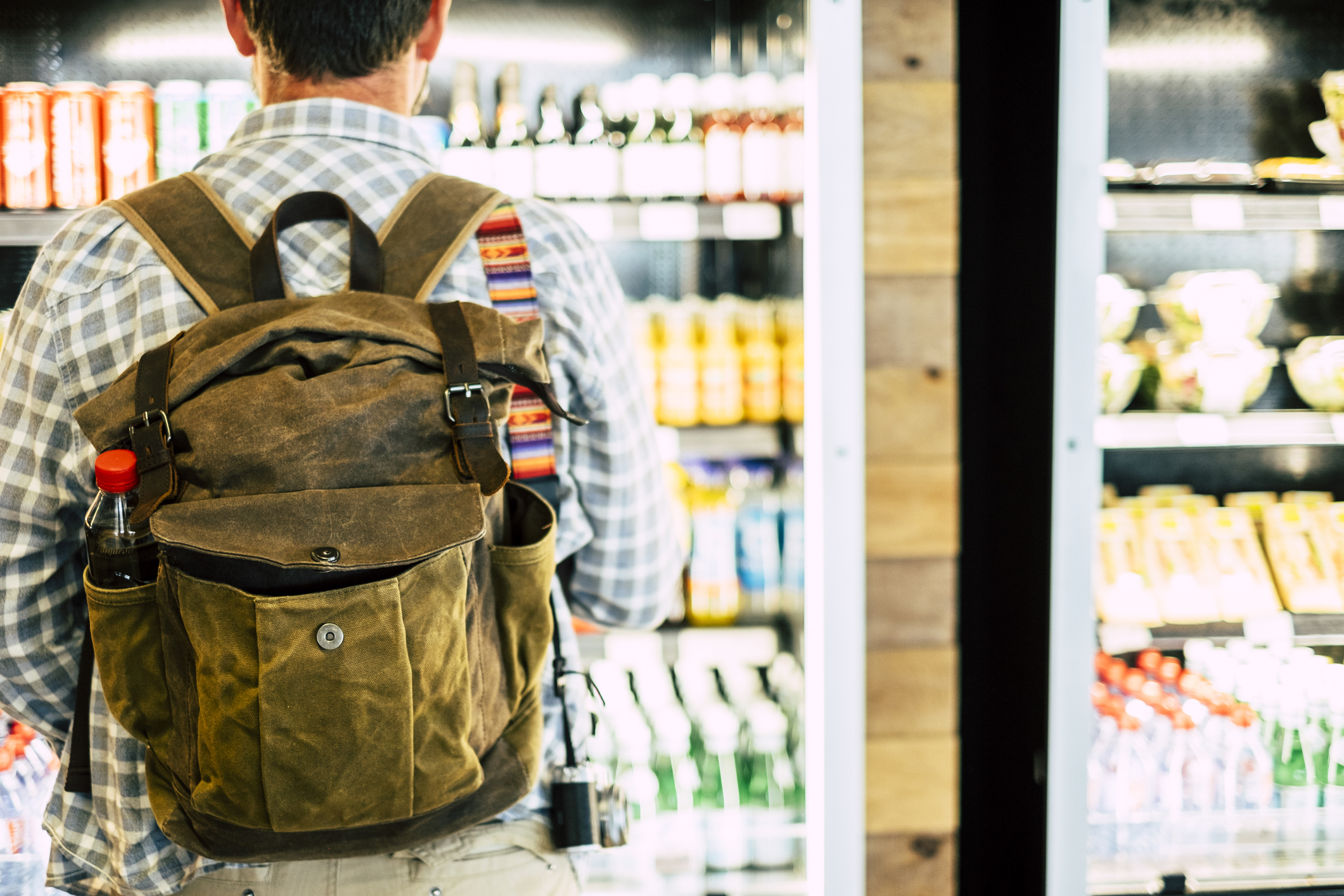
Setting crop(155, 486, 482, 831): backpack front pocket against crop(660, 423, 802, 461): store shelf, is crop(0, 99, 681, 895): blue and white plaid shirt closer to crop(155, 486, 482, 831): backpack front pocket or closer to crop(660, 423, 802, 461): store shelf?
crop(155, 486, 482, 831): backpack front pocket

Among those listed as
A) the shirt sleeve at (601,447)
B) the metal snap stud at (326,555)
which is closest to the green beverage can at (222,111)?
the shirt sleeve at (601,447)

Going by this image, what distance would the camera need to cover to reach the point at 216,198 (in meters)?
0.90

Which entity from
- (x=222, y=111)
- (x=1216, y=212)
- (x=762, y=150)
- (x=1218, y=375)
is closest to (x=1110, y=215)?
(x=1216, y=212)

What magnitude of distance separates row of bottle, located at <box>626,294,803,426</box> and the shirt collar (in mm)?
956

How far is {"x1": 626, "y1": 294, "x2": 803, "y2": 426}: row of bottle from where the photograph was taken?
192 cm

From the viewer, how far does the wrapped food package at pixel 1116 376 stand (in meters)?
1.79

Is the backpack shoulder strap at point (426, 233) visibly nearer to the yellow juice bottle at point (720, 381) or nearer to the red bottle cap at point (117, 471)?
the red bottle cap at point (117, 471)

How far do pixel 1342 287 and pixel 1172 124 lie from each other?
49cm

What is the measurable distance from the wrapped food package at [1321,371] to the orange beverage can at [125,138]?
2236mm

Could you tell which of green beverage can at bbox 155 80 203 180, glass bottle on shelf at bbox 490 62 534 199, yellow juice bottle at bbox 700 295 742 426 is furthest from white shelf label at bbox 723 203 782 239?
green beverage can at bbox 155 80 203 180

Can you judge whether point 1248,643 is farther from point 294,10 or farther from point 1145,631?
point 294,10

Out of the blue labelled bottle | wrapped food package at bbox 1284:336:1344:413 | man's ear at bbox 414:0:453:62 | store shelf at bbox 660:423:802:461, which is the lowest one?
the blue labelled bottle

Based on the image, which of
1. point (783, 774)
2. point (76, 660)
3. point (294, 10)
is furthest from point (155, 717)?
point (783, 774)

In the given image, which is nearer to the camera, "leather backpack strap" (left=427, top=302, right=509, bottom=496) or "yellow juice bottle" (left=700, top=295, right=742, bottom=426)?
"leather backpack strap" (left=427, top=302, right=509, bottom=496)
